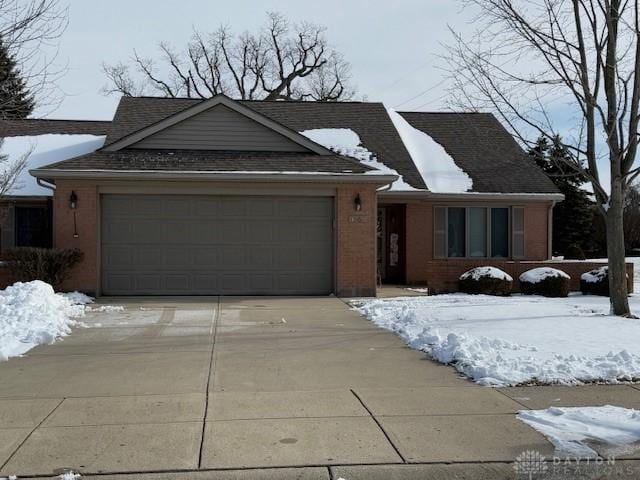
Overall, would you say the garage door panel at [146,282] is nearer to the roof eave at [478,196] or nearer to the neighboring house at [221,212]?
the neighboring house at [221,212]

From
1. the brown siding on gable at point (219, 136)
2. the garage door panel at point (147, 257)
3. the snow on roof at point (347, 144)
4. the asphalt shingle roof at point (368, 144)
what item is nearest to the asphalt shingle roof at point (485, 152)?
the asphalt shingle roof at point (368, 144)

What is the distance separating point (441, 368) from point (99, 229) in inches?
387

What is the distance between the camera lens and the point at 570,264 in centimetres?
1717

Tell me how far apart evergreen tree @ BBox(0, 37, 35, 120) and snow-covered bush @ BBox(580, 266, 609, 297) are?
13.0m

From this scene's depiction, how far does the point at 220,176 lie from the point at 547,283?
8124mm

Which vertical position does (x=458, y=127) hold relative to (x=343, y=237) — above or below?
above

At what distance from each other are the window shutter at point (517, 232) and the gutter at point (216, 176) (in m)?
5.94

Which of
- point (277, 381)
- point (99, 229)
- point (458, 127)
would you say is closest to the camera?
point (277, 381)

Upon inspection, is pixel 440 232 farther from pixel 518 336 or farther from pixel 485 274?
pixel 518 336

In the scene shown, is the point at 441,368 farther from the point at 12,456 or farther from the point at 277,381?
the point at 12,456

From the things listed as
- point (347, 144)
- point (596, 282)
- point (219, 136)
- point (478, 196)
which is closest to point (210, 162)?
point (219, 136)

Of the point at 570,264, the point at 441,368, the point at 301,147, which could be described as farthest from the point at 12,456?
the point at 570,264

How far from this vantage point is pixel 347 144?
20.2 metres

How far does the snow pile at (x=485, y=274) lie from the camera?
15742 mm
